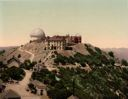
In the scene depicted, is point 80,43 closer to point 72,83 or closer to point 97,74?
point 97,74

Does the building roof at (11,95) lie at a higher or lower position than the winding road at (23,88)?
higher

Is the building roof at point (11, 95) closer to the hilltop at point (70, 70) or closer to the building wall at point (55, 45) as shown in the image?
the hilltop at point (70, 70)

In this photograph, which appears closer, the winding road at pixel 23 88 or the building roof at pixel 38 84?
the winding road at pixel 23 88

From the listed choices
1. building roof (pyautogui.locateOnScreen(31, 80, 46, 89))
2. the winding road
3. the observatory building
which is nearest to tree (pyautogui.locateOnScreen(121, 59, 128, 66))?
the observatory building

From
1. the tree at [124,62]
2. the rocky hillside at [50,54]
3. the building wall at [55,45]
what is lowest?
the tree at [124,62]

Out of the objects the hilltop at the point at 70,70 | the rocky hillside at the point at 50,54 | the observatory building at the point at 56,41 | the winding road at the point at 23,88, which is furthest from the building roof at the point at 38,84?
the observatory building at the point at 56,41

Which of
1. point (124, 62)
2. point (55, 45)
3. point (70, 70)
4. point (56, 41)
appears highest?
point (56, 41)

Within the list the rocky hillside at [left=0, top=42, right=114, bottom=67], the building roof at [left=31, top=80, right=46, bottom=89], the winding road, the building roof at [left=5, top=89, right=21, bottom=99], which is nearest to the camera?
the building roof at [left=5, top=89, right=21, bottom=99]

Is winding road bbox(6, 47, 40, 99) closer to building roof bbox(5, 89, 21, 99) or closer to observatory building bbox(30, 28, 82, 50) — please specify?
building roof bbox(5, 89, 21, 99)

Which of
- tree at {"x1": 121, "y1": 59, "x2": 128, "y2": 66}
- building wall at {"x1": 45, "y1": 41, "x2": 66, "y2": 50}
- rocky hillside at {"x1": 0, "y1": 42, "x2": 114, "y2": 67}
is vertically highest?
building wall at {"x1": 45, "y1": 41, "x2": 66, "y2": 50}

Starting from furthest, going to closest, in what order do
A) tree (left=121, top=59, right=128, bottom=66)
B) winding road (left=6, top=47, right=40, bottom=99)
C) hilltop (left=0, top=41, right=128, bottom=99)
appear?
tree (left=121, top=59, right=128, bottom=66) < hilltop (left=0, top=41, right=128, bottom=99) < winding road (left=6, top=47, right=40, bottom=99)

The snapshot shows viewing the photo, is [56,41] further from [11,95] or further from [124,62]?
[11,95]

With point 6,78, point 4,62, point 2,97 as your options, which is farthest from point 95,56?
point 2,97

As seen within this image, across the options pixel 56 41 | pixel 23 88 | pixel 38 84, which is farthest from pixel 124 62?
pixel 23 88
